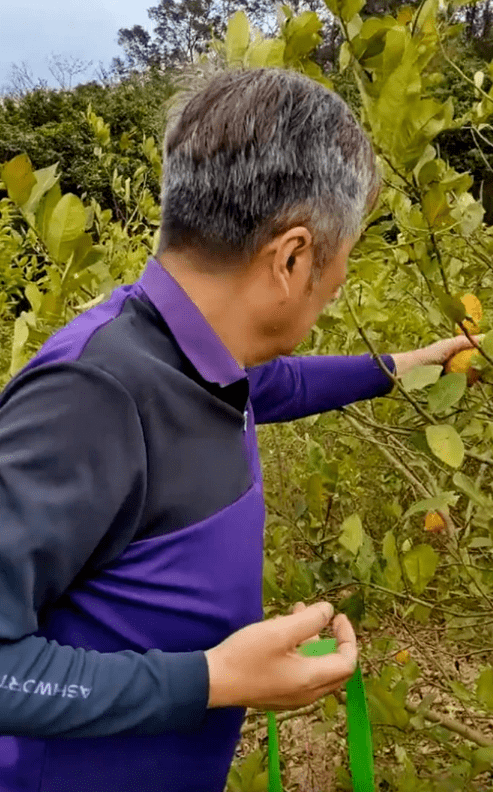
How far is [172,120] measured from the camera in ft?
3.23

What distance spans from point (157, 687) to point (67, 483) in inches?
8.5

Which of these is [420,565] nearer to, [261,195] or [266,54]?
[261,195]

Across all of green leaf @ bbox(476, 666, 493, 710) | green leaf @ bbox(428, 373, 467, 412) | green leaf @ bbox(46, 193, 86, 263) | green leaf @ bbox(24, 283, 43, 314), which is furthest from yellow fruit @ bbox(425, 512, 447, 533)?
green leaf @ bbox(46, 193, 86, 263)

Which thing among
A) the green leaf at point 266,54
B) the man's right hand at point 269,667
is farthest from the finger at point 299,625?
the green leaf at point 266,54

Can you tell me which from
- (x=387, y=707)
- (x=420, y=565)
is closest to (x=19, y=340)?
(x=420, y=565)

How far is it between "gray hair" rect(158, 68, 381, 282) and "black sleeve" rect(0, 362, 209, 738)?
0.22 metres

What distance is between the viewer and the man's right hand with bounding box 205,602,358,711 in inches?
32.1

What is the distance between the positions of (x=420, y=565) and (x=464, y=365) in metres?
0.33

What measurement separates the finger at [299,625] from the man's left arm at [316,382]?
0.55 m

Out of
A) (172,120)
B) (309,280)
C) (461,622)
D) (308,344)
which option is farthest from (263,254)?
(308,344)

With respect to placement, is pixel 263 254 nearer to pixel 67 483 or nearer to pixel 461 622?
pixel 67 483

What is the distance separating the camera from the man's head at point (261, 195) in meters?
0.88

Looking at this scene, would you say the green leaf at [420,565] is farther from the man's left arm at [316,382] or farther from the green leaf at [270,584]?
the man's left arm at [316,382]

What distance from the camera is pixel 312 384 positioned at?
1.41 metres
